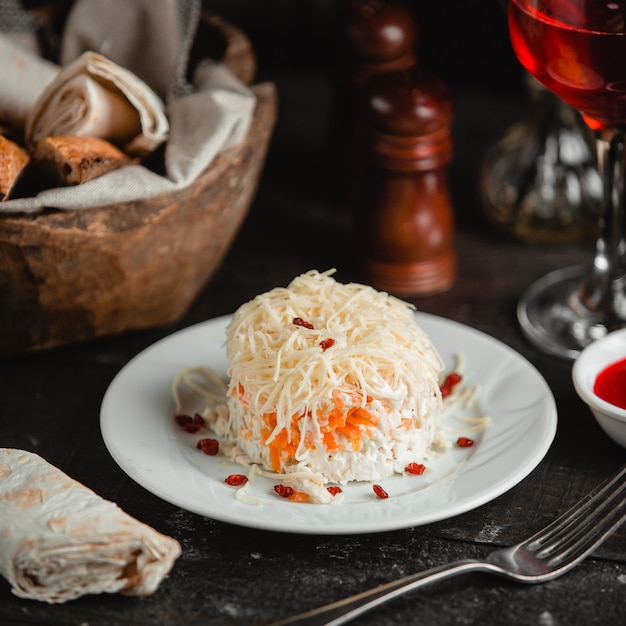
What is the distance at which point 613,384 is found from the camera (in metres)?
1.55

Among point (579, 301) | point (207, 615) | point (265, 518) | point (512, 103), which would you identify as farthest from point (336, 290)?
point (512, 103)

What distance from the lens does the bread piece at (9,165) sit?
161 centimetres

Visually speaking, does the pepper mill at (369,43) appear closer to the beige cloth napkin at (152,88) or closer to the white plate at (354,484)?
the beige cloth napkin at (152,88)

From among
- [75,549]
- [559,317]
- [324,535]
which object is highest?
[75,549]

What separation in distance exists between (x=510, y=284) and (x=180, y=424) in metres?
0.87

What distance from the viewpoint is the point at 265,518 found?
50.0 inches

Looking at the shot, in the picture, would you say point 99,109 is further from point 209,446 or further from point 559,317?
point 559,317

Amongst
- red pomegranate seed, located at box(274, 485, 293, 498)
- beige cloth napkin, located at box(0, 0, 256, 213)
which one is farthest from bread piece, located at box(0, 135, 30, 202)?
red pomegranate seed, located at box(274, 485, 293, 498)

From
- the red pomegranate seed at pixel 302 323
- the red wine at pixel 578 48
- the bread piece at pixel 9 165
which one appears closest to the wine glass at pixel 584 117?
the red wine at pixel 578 48

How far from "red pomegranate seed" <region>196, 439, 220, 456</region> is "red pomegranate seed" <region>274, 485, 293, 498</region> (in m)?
0.14

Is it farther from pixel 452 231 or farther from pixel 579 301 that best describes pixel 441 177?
pixel 579 301

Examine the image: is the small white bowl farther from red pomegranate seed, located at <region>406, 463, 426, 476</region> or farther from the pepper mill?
the pepper mill

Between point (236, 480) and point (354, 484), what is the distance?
16cm

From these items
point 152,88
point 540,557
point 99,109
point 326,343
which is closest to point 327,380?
point 326,343
